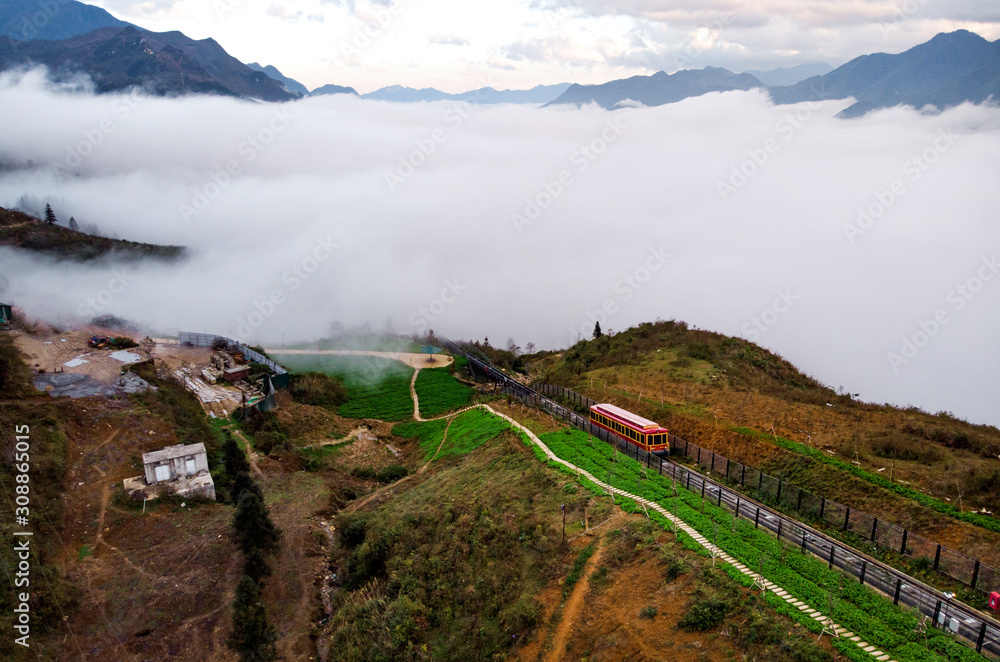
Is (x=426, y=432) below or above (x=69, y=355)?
below

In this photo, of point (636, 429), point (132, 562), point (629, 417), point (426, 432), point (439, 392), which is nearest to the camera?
point (132, 562)

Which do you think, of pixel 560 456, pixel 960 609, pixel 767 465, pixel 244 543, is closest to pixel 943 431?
pixel 767 465

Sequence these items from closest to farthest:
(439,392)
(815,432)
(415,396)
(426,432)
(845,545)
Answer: (845,545), (815,432), (426,432), (415,396), (439,392)

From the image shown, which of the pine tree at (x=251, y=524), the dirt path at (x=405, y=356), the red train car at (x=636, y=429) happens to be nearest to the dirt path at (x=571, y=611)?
the red train car at (x=636, y=429)

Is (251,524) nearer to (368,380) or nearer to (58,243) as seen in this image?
(368,380)

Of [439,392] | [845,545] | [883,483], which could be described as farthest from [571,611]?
[439,392]

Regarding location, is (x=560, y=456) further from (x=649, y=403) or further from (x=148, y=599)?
(x=148, y=599)
